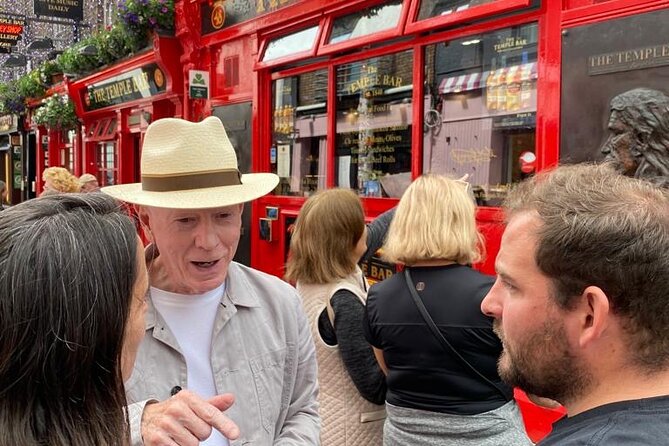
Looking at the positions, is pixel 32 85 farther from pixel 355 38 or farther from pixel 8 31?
pixel 355 38

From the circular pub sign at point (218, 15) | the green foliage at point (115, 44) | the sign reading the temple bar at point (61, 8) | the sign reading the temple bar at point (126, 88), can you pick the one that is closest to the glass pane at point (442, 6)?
the circular pub sign at point (218, 15)

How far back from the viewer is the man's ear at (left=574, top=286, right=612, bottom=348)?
118 cm

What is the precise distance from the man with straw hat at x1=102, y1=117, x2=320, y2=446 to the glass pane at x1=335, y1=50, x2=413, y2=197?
257 centimetres

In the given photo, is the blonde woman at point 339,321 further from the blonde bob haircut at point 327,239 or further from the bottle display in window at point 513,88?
the bottle display in window at point 513,88

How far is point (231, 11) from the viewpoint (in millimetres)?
6375

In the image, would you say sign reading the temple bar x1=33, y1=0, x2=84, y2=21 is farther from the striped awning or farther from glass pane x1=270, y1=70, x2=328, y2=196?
the striped awning

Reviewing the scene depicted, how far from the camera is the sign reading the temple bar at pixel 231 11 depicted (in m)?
5.78

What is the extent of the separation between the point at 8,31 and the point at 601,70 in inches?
527

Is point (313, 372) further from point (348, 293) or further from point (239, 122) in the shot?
point (239, 122)

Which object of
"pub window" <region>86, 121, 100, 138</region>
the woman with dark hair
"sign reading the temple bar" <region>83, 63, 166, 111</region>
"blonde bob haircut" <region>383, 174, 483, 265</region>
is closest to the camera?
the woman with dark hair

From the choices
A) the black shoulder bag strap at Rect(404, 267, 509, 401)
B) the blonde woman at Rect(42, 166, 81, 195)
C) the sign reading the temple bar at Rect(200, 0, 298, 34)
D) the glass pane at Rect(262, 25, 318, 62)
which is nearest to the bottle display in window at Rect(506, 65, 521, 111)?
the black shoulder bag strap at Rect(404, 267, 509, 401)

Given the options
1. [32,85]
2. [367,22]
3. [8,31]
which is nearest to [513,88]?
[367,22]

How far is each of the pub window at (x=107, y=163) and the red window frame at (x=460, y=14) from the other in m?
7.59

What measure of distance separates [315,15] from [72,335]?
4.62 metres
